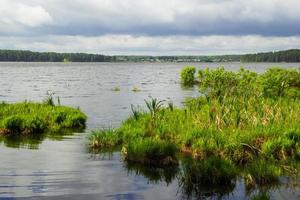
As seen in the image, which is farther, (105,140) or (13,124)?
(13,124)

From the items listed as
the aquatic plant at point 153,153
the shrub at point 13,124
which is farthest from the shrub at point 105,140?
the shrub at point 13,124

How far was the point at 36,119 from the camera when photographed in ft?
91.7

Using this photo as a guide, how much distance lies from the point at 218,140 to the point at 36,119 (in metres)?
11.9

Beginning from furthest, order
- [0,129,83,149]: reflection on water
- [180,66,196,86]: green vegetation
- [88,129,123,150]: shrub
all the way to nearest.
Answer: [180,66,196,86]: green vegetation, [0,129,83,149]: reflection on water, [88,129,123,150]: shrub

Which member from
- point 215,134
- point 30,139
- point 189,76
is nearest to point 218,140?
point 215,134

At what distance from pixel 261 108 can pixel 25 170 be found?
13367 mm

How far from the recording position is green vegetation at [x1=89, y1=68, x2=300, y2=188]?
1672 centimetres

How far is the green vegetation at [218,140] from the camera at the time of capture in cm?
1672

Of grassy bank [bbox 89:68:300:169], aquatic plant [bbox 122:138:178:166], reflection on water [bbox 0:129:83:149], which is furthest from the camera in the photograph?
reflection on water [bbox 0:129:83:149]

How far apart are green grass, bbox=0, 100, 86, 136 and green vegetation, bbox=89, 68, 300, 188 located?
4.38m

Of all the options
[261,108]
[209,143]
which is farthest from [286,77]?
[209,143]

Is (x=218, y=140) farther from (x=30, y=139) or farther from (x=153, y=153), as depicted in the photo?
(x=30, y=139)

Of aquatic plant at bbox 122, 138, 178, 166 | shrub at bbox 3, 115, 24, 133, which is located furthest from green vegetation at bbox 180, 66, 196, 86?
aquatic plant at bbox 122, 138, 178, 166

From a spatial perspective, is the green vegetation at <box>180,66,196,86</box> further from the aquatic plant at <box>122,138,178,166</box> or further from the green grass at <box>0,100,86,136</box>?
the aquatic plant at <box>122,138,178,166</box>
